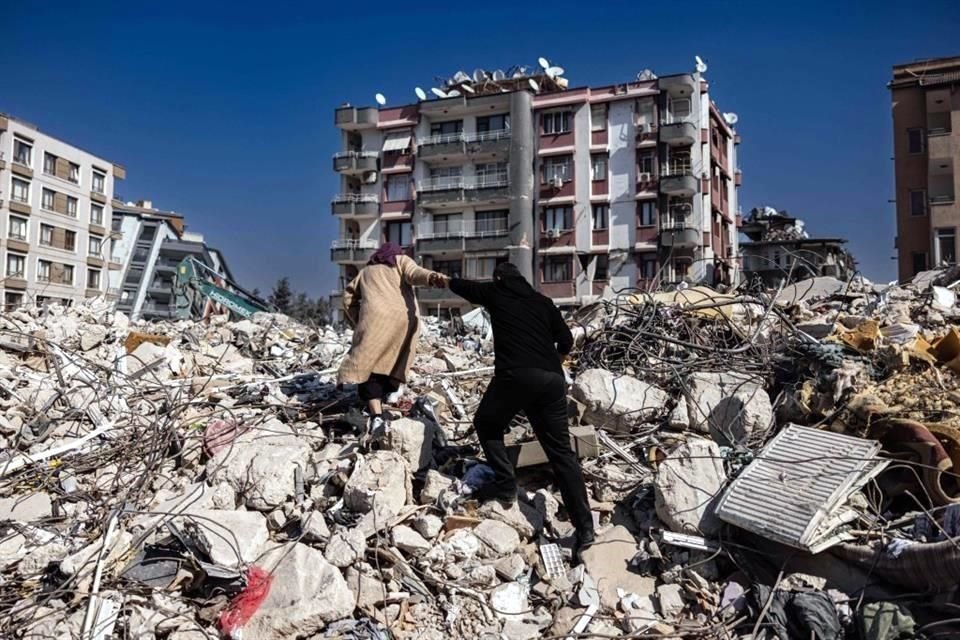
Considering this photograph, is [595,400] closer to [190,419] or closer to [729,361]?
[729,361]

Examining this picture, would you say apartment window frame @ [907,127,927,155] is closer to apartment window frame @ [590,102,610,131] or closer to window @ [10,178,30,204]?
apartment window frame @ [590,102,610,131]

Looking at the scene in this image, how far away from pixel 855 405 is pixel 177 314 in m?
13.2

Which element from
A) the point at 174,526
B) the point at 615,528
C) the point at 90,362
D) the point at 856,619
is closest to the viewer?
the point at 856,619

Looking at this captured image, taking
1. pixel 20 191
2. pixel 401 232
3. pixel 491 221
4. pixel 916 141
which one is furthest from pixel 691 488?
pixel 20 191

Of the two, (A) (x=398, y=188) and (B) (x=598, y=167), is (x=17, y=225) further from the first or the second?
(B) (x=598, y=167)

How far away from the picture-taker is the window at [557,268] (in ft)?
101

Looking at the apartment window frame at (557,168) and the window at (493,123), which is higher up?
the window at (493,123)

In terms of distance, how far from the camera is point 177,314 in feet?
46.7

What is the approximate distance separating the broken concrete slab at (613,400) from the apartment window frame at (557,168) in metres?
27.1

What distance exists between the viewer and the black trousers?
12.0 ft

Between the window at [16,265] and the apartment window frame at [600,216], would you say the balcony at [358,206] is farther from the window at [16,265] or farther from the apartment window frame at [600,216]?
the window at [16,265]

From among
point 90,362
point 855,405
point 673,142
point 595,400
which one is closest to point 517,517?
point 595,400

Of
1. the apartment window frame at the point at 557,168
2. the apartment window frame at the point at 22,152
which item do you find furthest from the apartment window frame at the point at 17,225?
the apartment window frame at the point at 557,168

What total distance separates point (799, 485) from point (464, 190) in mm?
29723
